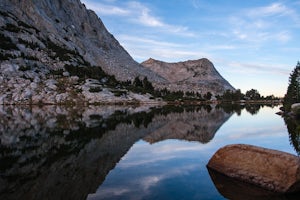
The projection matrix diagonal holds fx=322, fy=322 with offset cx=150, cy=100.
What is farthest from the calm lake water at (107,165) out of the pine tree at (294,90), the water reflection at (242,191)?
the pine tree at (294,90)

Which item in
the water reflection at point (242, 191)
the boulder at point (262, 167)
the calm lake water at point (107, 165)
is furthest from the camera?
the calm lake water at point (107, 165)

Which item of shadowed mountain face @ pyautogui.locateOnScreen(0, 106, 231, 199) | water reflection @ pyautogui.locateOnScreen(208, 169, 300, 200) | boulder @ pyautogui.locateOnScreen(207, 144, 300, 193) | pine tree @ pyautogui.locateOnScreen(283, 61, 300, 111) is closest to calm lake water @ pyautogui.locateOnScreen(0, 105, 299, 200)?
shadowed mountain face @ pyautogui.locateOnScreen(0, 106, 231, 199)

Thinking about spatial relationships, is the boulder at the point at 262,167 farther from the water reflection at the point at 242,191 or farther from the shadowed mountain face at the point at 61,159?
the shadowed mountain face at the point at 61,159

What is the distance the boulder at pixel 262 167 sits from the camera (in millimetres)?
15373

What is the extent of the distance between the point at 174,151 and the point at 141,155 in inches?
143

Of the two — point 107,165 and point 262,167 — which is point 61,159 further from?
point 262,167

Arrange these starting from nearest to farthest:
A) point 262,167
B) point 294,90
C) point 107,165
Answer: point 262,167 < point 107,165 < point 294,90

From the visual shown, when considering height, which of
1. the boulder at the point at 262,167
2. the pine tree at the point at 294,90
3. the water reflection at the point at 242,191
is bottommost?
the water reflection at the point at 242,191

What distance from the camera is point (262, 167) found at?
54.5 ft

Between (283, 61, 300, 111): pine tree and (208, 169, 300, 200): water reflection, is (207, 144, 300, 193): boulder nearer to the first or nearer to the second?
(208, 169, 300, 200): water reflection

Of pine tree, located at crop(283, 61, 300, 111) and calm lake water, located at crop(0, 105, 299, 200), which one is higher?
pine tree, located at crop(283, 61, 300, 111)

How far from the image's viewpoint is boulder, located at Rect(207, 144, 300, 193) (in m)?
15.4

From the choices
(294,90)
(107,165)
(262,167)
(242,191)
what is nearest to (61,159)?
(107,165)

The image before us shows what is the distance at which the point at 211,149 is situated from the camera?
29.0 m
